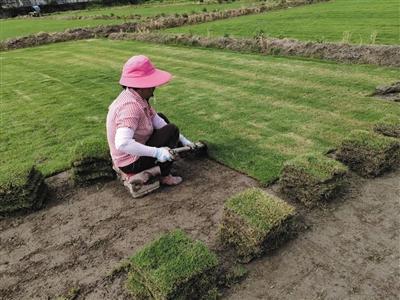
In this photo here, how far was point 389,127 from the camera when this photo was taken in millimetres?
6441

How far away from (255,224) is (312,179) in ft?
4.11

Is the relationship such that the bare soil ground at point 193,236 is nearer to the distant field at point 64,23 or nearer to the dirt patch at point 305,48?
the dirt patch at point 305,48

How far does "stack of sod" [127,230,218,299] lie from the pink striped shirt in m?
1.86

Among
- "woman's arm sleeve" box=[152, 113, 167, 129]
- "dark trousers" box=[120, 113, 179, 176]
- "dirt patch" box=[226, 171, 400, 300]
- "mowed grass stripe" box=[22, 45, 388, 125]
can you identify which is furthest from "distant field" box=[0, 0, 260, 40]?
"dirt patch" box=[226, 171, 400, 300]

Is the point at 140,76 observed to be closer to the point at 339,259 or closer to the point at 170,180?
the point at 170,180

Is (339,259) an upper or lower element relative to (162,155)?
lower

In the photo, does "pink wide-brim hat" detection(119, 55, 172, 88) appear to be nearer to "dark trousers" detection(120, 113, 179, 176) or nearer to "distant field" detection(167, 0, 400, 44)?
"dark trousers" detection(120, 113, 179, 176)

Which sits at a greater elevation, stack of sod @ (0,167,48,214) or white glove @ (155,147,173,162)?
white glove @ (155,147,173,162)

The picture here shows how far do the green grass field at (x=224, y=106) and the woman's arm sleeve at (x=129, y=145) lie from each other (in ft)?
5.43

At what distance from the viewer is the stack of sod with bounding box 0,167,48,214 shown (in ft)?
17.5

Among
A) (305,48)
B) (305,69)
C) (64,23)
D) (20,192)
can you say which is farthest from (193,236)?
(64,23)

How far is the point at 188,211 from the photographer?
523 cm

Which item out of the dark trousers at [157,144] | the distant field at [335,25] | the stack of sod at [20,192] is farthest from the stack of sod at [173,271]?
the distant field at [335,25]

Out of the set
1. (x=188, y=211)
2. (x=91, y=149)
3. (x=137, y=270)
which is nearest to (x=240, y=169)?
(x=188, y=211)
